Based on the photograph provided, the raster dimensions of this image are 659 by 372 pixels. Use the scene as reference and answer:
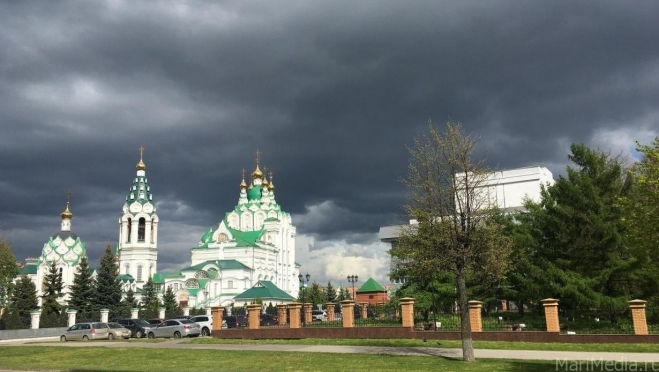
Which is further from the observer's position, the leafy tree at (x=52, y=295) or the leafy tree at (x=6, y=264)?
the leafy tree at (x=52, y=295)

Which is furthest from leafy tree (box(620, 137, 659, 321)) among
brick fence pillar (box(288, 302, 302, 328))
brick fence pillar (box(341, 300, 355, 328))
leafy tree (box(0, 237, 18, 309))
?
leafy tree (box(0, 237, 18, 309))

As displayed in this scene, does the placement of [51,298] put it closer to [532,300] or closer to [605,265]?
[532,300]

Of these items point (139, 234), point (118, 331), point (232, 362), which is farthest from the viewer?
point (139, 234)

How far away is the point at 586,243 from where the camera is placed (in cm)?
2784

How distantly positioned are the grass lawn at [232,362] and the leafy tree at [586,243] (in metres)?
13.0

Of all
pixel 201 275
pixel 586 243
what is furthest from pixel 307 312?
pixel 201 275

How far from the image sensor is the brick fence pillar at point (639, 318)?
20.9 meters

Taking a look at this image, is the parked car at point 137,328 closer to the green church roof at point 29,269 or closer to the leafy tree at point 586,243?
the leafy tree at point 586,243

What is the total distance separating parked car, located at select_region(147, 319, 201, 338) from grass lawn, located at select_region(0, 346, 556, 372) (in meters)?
10.7

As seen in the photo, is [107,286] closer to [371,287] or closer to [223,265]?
[223,265]

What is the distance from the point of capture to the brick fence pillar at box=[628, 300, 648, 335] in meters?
20.9

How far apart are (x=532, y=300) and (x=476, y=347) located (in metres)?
11.5

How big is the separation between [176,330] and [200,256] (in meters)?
69.5

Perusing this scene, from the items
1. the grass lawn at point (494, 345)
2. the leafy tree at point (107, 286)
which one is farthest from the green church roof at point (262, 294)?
the grass lawn at point (494, 345)
